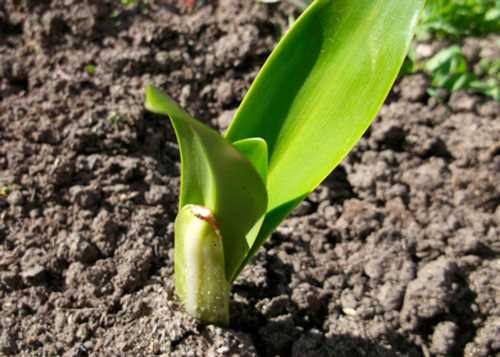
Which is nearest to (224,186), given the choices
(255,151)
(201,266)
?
(255,151)

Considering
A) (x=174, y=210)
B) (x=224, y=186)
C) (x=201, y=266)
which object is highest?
(x=224, y=186)

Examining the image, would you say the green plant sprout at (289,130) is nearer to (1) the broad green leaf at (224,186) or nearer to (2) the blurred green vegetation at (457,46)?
(1) the broad green leaf at (224,186)

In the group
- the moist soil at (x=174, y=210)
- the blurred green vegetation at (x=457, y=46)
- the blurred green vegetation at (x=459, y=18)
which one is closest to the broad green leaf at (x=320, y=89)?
the moist soil at (x=174, y=210)

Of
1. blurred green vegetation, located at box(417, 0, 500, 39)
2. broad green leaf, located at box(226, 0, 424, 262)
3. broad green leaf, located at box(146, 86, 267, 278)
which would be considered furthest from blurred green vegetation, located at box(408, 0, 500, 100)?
broad green leaf, located at box(146, 86, 267, 278)

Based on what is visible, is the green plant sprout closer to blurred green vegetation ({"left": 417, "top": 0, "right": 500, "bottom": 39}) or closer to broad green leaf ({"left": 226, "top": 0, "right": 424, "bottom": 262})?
broad green leaf ({"left": 226, "top": 0, "right": 424, "bottom": 262})

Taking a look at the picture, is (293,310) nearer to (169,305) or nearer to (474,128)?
(169,305)

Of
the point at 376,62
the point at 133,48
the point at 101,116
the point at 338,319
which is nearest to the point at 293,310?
the point at 338,319

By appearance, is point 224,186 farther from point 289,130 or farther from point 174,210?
point 174,210
